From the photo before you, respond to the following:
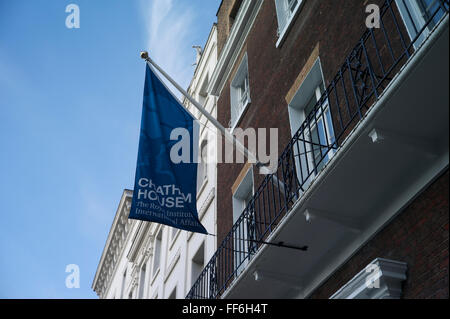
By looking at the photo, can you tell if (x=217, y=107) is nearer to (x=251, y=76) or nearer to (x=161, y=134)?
(x=251, y=76)

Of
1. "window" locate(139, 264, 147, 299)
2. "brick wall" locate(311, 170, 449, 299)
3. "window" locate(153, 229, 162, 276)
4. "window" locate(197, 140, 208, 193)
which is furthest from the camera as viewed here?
"window" locate(139, 264, 147, 299)

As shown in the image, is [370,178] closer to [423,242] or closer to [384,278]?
[423,242]

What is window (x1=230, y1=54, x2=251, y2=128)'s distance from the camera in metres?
16.0

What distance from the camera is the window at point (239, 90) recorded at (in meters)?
16.0

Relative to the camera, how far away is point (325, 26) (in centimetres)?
1054

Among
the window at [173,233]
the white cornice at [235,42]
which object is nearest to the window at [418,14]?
the white cornice at [235,42]

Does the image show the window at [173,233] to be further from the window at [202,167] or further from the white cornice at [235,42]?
the white cornice at [235,42]

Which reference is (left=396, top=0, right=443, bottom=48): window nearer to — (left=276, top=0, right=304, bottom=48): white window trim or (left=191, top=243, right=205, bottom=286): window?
(left=276, top=0, right=304, bottom=48): white window trim

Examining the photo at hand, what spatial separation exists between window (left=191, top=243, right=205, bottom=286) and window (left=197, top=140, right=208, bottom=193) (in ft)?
8.52

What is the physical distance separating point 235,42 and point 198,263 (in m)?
7.70

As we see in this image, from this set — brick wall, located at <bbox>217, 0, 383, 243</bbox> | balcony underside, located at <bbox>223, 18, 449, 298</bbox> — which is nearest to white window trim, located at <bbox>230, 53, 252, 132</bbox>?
brick wall, located at <bbox>217, 0, 383, 243</bbox>
